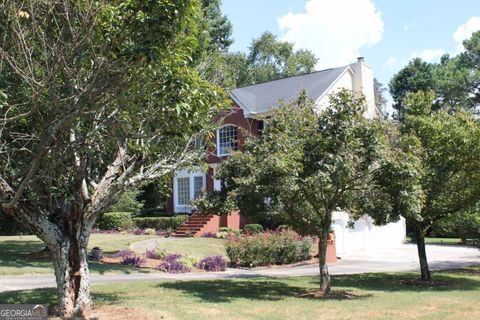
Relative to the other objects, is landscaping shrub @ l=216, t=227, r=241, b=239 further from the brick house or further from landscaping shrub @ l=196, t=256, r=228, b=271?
landscaping shrub @ l=196, t=256, r=228, b=271

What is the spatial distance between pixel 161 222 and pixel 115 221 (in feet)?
10.6

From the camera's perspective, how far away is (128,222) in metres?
34.6

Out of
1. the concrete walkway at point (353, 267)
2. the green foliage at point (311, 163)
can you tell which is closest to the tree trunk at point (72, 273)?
the green foliage at point (311, 163)

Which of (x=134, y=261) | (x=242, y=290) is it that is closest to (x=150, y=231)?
(x=134, y=261)

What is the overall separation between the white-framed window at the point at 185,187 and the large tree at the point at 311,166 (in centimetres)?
2114

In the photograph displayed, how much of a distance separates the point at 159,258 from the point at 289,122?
10.2 metres

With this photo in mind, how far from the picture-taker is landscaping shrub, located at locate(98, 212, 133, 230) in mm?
34438

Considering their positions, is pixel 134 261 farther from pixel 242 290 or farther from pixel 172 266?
pixel 242 290

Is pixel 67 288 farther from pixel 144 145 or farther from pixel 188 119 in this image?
pixel 188 119

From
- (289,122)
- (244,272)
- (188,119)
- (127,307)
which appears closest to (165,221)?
(244,272)

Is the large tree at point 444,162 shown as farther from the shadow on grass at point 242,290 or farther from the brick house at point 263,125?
the brick house at point 263,125

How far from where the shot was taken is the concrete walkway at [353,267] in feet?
51.1

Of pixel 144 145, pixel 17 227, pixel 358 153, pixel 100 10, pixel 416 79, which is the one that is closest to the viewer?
pixel 100 10

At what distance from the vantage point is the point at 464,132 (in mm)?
16391
